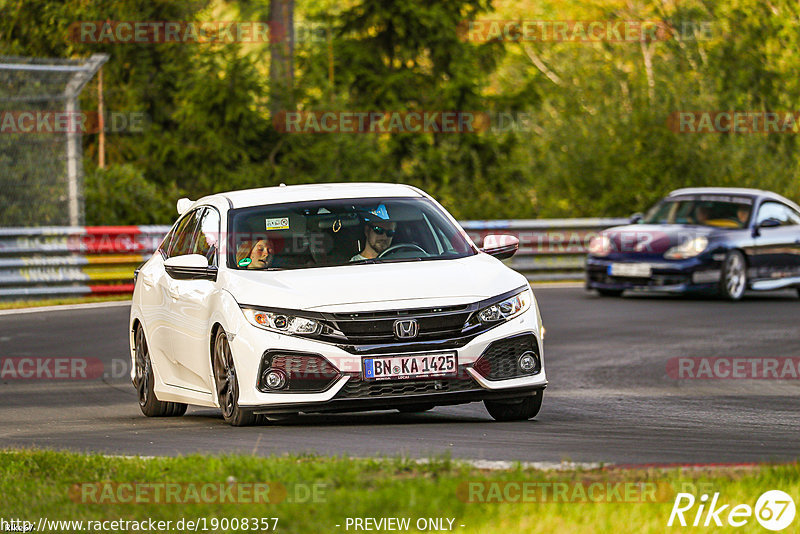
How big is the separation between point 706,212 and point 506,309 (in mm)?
14300

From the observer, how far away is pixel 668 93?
30.6m

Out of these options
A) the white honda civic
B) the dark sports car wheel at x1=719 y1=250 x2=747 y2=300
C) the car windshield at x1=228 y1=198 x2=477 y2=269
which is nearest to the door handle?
the white honda civic

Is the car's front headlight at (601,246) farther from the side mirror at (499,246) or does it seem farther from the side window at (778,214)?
the side mirror at (499,246)

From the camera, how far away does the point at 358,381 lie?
29.8 ft

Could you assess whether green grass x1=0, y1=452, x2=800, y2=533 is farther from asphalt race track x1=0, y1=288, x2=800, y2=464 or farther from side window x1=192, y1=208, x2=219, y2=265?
side window x1=192, y1=208, x2=219, y2=265

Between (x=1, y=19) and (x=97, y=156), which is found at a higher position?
(x=1, y=19)

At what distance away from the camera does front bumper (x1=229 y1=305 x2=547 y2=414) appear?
357 inches

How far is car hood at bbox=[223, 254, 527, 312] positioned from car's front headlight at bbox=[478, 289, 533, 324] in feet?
0.23

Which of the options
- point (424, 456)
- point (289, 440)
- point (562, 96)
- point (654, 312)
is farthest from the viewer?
point (562, 96)

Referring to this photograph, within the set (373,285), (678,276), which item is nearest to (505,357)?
(373,285)

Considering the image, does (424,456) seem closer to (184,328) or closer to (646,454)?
(646,454)

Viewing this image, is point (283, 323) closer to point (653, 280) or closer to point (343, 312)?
point (343, 312)

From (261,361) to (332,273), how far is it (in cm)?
77

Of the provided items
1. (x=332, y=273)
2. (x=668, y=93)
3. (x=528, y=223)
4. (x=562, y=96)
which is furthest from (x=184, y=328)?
(x=562, y=96)
